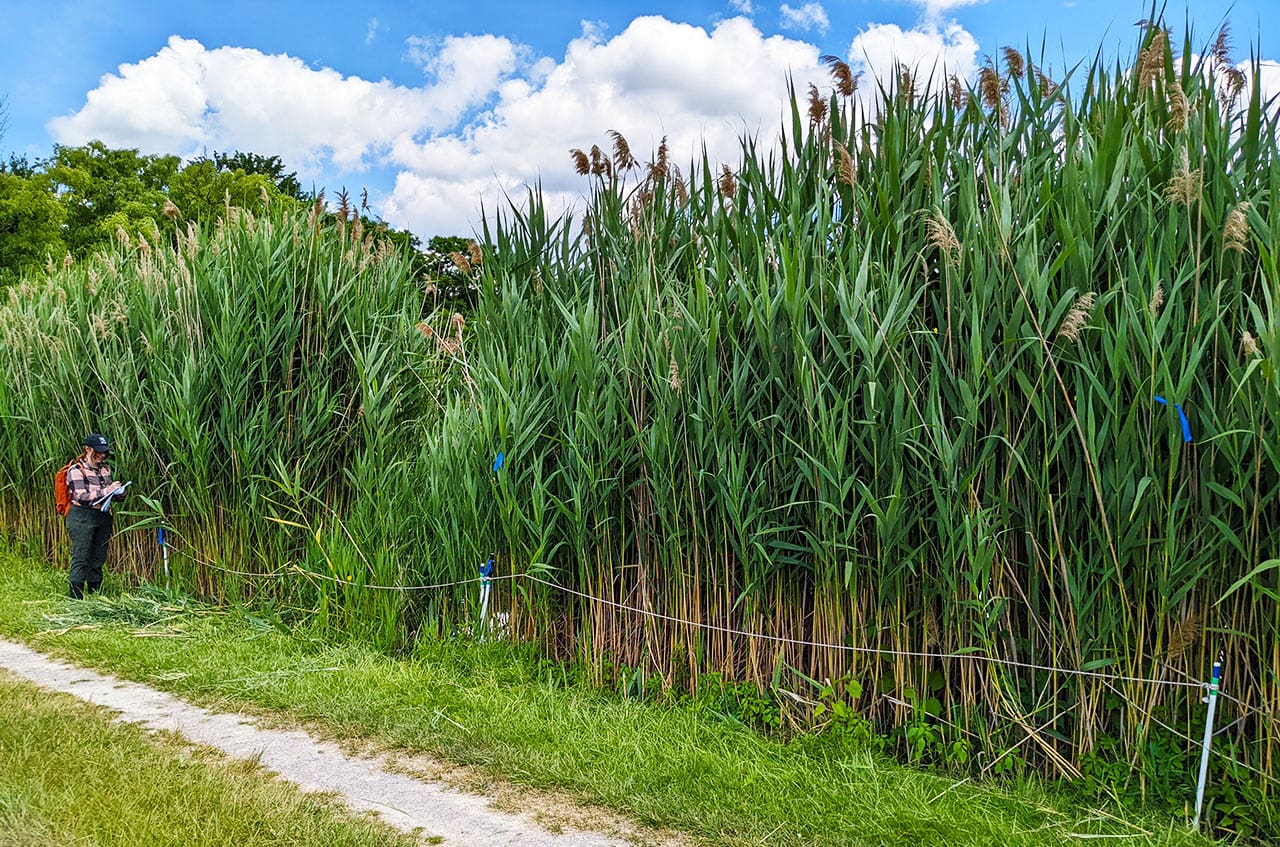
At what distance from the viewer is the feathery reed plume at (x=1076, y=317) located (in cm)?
323

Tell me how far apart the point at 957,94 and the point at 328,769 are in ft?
13.8

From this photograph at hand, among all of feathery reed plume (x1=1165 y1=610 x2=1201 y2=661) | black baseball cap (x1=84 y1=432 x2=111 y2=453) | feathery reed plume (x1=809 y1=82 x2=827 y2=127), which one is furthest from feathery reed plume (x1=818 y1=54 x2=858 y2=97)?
black baseball cap (x1=84 y1=432 x2=111 y2=453)

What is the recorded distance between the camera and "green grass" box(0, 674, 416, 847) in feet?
10.5

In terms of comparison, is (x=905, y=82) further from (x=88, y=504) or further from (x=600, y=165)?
(x=88, y=504)

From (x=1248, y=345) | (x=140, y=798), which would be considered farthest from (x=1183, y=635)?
(x=140, y=798)

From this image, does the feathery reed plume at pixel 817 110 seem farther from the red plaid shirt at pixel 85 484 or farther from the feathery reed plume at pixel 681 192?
the red plaid shirt at pixel 85 484

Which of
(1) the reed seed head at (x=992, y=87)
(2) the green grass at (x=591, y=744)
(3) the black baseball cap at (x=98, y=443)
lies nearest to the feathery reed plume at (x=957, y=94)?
(1) the reed seed head at (x=992, y=87)

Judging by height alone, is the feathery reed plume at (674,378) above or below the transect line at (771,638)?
above

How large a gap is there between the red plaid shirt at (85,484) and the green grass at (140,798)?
3707 mm

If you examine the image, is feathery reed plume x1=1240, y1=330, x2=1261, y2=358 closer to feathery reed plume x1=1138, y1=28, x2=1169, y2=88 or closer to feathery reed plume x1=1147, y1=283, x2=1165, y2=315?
feathery reed plume x1=1147, y1=283, x2=1165, y2=315

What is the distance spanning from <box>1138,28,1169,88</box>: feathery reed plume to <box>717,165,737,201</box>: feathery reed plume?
6.33ft

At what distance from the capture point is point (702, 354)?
4.49 m

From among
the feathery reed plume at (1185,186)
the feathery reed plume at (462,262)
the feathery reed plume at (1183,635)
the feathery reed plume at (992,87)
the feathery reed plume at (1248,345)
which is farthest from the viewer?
the feathery reed plume at (462,262)

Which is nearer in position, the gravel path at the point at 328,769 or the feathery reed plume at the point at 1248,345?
the feathery reed plume at the point at 1248,345
